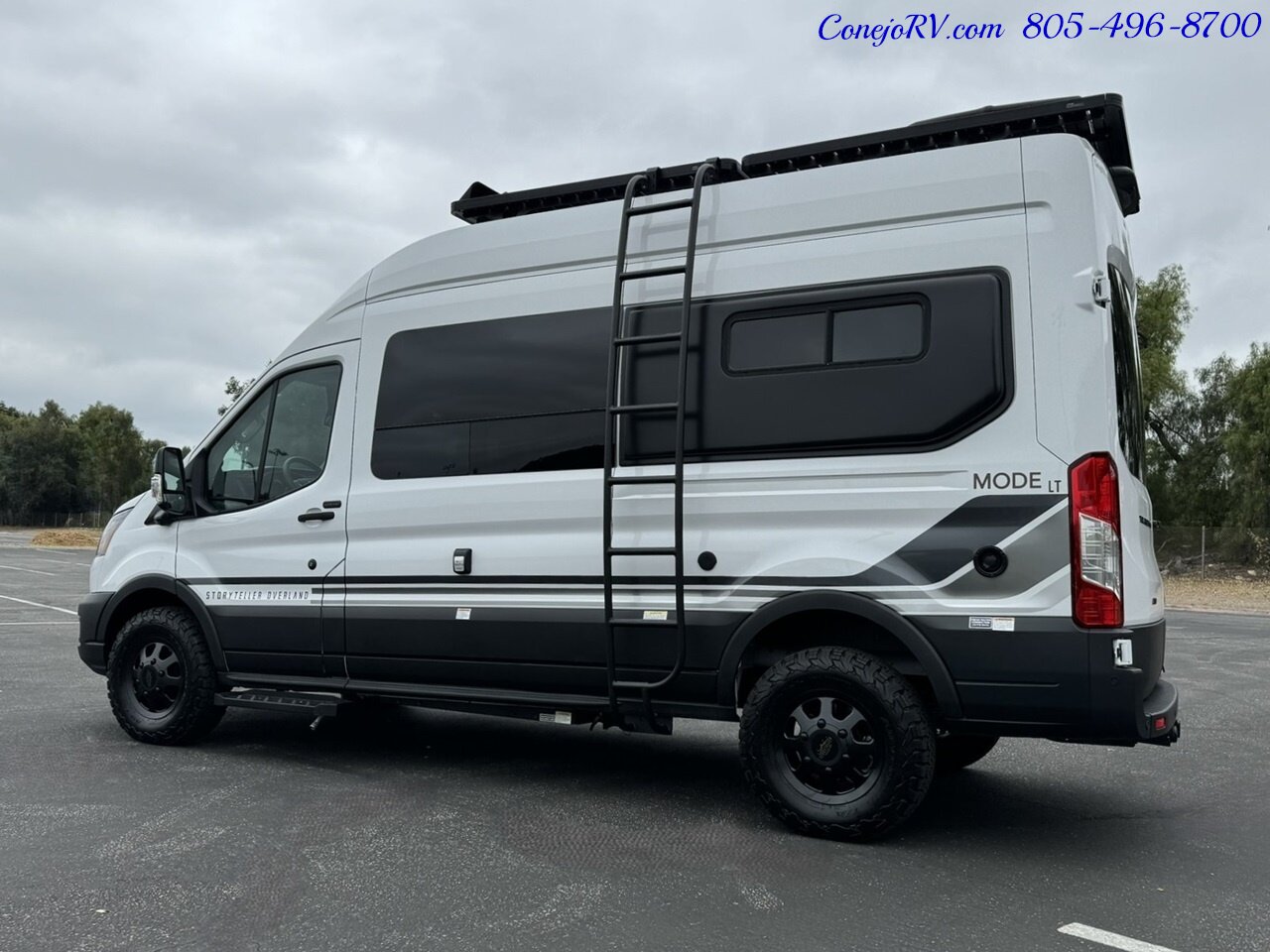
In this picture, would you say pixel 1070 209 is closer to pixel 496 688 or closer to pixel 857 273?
pixel 857 273

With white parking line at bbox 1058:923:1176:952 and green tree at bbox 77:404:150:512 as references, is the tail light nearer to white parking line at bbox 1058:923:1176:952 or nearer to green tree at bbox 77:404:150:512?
white parking line at bbox 1058:923:1176:952

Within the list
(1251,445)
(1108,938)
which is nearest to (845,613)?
(1108,938)

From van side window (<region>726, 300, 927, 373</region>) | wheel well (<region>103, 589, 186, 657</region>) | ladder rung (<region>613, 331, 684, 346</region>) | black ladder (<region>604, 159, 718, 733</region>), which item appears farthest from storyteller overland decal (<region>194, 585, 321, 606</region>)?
van side window (<region>726, 300, 927, 373</region>)

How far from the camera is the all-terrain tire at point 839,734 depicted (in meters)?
4.80

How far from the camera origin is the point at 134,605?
7.36 metres

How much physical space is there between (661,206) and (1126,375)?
2.34m

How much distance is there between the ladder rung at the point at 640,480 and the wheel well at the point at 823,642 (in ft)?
2.69

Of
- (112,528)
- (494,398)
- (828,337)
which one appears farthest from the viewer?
(112,528)

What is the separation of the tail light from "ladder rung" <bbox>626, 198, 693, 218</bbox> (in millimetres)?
2205

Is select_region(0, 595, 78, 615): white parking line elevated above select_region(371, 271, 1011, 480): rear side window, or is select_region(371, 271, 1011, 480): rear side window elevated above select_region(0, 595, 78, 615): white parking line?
select_region(371, 271, 1011, 480): rear side window

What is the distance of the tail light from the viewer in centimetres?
458

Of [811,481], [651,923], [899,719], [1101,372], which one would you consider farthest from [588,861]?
[1101,372]

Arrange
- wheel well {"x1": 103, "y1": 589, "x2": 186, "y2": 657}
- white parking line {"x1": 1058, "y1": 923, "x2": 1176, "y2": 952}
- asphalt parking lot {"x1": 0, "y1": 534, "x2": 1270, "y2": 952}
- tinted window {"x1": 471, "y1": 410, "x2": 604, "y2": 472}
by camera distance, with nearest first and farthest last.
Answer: white parking line {"x1": 1058, "y1": 923, "x2": 1176, "y2": 952}, asphalt parking lot {"x1": 0, "y1": 534, "x2": 1270, "y2": 952}, tinted window {"x1": 471, "y1": 410, "x2": 604, "y2": 472}, wheel well {"x1": 103, "y1": 589, "x2": 186, "y2": 657}

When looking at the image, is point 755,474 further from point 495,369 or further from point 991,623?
point 495,369
